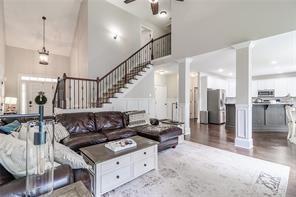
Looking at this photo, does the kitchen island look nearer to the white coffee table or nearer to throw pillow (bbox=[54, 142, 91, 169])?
the white coffee table

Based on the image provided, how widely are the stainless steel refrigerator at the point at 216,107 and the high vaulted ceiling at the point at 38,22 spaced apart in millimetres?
7059

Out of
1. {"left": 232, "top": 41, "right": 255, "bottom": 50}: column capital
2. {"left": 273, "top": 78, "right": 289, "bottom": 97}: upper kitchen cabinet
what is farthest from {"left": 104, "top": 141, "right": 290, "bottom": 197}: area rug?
{"left": 273, "top": 78, "right": 289, "bottom": 97}: upper kitchen cabinet

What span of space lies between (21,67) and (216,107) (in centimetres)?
901

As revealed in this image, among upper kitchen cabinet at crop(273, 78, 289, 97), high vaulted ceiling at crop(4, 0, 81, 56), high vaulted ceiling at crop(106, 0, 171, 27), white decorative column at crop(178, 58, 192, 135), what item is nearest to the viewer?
high vaulted ceiling at crop(4, 0, 81, 56)

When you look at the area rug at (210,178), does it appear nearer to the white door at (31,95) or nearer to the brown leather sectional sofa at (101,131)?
the brown leather sectional sofa at (101,131)

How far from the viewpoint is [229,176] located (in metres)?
2.61

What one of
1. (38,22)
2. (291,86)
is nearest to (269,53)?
(291,86)

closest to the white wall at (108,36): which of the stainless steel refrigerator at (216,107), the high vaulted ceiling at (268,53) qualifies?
the high vaulted ceiling at (268,53)

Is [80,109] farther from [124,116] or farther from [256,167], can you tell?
[256,167]

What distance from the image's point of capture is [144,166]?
8.57ft

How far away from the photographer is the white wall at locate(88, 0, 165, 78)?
5.65 meters

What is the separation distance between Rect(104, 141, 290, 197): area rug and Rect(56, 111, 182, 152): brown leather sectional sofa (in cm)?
45

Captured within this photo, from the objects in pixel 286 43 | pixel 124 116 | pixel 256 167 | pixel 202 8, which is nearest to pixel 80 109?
pixel 124 116

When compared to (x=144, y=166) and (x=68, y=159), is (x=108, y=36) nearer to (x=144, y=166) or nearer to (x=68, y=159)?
(x=144, y=166)
